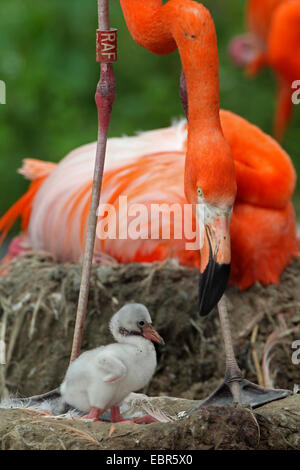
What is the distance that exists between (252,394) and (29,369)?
97 cm

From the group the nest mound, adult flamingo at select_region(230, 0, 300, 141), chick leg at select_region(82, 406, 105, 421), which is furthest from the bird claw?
adult flamingo at select_region(230, 0, 300, 141)

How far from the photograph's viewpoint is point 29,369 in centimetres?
324

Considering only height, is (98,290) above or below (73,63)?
below

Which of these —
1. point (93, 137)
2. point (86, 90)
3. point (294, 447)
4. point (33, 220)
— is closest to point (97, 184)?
point (294, 447)

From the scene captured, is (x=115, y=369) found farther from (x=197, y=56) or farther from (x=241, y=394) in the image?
(x=197, y=56)

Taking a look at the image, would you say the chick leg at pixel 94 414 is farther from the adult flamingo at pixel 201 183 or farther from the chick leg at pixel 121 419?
the adult flamingo at pixel 201 183

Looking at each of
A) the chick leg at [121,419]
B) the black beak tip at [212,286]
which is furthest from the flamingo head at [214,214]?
the chick leg at [121,419]

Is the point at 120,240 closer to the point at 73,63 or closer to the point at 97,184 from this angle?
the point at 97,184

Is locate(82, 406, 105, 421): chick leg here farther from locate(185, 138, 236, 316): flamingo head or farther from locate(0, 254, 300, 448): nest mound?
locate(0, 254, 300, 448): nest mound

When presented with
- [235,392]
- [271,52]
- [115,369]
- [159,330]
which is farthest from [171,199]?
[271,52]

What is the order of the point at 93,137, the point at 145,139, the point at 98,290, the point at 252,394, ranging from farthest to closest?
the point at 93,137
the point at 145,139
the point at 98,290
the point at 252,394

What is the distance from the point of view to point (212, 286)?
2.29m

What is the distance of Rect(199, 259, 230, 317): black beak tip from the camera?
7.49 ft

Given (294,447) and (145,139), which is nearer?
(294,447)
